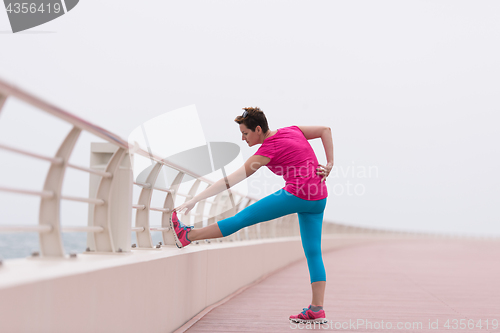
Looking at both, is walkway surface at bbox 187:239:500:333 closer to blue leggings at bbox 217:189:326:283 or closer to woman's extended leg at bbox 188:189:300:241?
blue leggings at bbox 217:189:326:283

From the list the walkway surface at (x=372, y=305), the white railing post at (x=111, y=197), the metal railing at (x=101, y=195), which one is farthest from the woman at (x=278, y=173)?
the white railing post at (x=111, y=197)

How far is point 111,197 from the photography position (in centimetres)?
318

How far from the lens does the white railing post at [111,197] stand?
3.09 meters

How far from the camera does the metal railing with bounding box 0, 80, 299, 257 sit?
217 cm

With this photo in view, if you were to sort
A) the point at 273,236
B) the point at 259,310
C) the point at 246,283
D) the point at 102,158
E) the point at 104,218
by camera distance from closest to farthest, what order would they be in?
the point at 104,218
the point at 102,158
the point at 259,310
the point at 246,283
the point at 273,236

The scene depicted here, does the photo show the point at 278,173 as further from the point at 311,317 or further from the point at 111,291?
the point at 111,291

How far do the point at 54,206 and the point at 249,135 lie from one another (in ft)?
6.26

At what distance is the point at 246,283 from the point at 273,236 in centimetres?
387

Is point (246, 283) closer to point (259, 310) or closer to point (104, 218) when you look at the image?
point (259, 310)

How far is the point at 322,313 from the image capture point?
422 cm

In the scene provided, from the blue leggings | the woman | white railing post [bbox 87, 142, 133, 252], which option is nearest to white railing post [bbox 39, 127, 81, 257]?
white railing post [bbox 87, 142, 133, 252]

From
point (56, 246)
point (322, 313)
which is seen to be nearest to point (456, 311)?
point (322, 313)

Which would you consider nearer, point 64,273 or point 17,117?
point 17,117

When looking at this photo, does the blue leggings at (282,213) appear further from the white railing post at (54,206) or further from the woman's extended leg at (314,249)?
the white railing post at (54,206)
